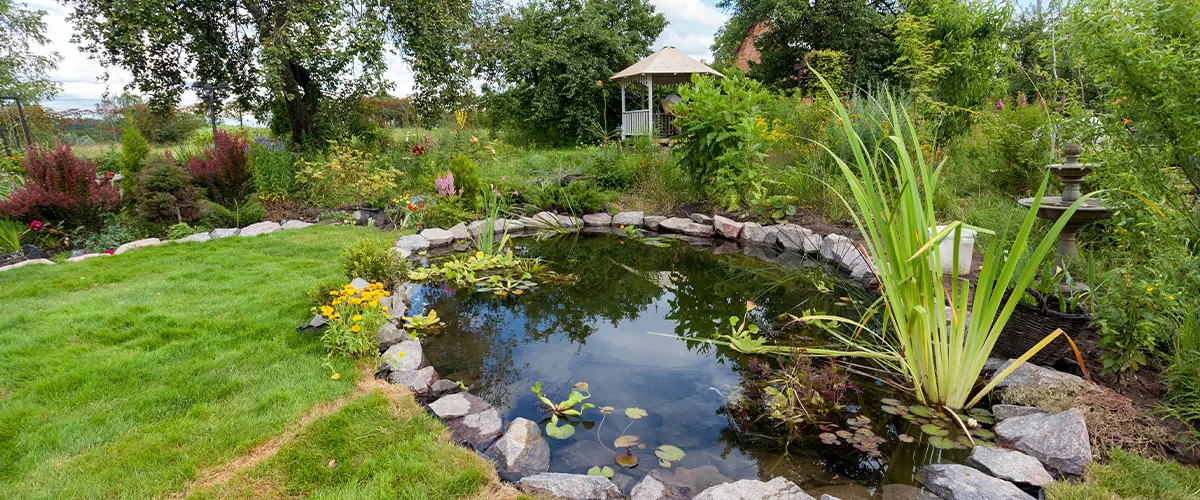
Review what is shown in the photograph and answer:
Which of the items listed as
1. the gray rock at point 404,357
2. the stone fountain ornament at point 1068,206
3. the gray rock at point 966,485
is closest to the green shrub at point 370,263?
the gray rock at point 404,357

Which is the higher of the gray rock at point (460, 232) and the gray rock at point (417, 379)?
the gray rock at point (460, 232)

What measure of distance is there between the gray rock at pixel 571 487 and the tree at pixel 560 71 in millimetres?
13532

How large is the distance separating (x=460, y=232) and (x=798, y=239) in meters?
3.60

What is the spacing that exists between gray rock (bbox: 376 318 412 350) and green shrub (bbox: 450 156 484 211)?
374 centimetres

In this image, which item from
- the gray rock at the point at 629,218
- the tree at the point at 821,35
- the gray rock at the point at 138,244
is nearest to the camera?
the gray rock at the point at 138,244

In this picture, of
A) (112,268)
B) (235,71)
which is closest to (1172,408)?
(112,268)

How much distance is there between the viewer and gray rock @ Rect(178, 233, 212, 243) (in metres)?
5.53

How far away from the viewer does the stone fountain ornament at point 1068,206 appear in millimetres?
3092

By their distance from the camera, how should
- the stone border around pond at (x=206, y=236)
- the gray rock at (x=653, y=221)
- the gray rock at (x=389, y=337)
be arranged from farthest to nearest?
the gray rock at (x=653, y=221) < the stone border around pond at (x=206, y=236) < the gray rock at (x=389, y=337)

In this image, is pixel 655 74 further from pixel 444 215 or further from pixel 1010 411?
pixel 1010 411

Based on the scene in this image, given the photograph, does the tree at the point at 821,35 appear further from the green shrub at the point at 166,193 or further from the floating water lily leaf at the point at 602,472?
the floating water lily leaf at the point at 602,472

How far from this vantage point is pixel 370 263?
4242mm

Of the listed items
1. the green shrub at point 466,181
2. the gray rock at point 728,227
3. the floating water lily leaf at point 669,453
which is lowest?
the floating water lily leaf at point 669,453

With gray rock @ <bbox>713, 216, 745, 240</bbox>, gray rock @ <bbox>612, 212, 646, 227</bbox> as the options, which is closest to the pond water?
gray rock @ <bbox>713, 216, 745, 240</bbox>
